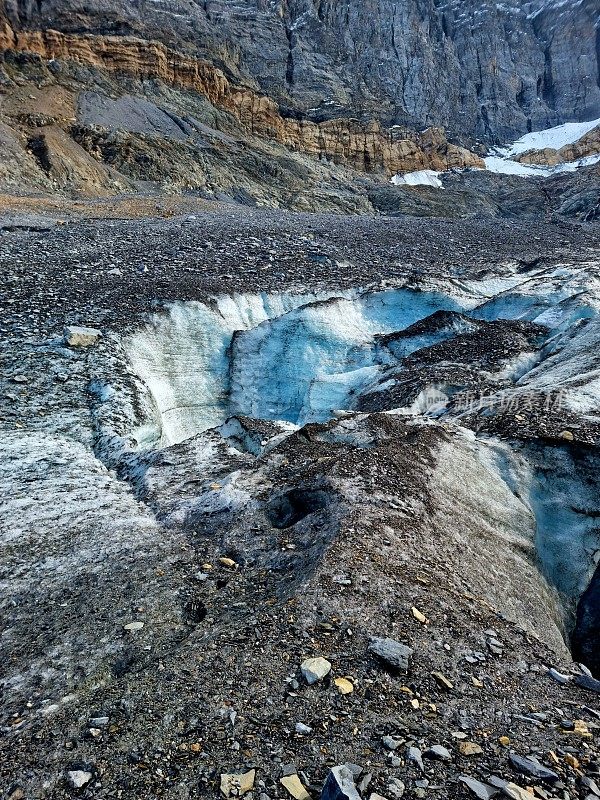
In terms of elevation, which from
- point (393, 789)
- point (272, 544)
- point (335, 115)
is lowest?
point (393, 789)

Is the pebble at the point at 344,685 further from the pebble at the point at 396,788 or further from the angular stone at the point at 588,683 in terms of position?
the angular stone at the point at 588,683

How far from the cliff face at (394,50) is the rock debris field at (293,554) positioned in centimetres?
4586

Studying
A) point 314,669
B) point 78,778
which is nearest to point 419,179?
point 314,669

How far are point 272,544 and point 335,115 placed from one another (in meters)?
64.5

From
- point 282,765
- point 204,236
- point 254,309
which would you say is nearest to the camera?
point 282,765

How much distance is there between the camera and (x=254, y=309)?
15.9m

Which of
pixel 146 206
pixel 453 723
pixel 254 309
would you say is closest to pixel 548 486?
pixel 453 723

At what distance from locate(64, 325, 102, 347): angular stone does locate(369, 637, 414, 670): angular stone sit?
9.45m

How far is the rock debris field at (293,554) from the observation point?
3480 millimetres

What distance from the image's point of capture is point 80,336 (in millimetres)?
11688

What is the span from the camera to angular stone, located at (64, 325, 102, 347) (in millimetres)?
11562

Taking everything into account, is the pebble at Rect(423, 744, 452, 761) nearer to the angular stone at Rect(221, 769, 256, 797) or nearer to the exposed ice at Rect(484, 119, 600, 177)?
the angular stone at Rect(221, 769, 256, 797)

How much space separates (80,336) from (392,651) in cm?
978

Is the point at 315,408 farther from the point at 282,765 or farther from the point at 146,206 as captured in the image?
the point at 146,206
